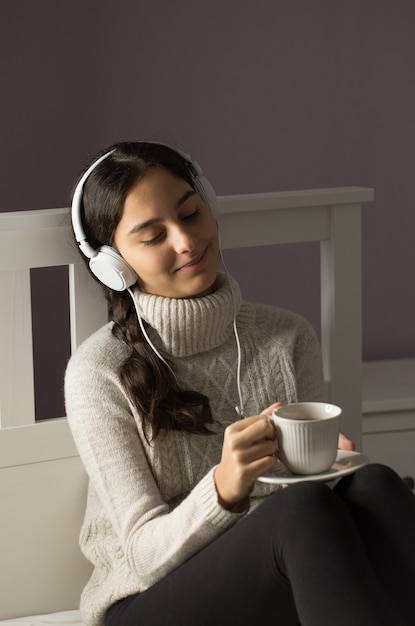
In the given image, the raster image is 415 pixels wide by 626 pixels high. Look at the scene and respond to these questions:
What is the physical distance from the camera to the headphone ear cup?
1.39 meters

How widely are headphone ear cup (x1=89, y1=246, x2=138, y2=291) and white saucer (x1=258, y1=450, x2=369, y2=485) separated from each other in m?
0.32

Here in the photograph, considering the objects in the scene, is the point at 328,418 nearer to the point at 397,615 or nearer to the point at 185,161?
the point at 397,615

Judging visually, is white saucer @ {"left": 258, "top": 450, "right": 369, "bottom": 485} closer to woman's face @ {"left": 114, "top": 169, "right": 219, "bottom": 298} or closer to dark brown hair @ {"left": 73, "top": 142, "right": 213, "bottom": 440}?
dark brown hair @ {"left": 73, "top": 142, "right": 213, "bottom": 440}

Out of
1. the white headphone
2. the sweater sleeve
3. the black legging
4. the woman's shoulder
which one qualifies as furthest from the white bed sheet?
the white headphone

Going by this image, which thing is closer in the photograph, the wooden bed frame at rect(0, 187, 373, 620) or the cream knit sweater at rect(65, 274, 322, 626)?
the cream knit sweater at rect(65, 274, 322, 626)

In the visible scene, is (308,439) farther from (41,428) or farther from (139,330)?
(41,428)

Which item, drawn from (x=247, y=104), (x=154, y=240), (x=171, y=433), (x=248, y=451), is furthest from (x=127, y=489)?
(x=247, y=104)

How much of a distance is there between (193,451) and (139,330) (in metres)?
0.18

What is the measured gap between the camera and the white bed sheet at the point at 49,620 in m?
1.50

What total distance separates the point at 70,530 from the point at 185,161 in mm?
571

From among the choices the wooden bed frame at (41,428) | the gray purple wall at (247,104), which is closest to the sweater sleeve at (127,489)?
the wooden bed frame at (41,428)

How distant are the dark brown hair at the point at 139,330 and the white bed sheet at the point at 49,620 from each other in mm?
332

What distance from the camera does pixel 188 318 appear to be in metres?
1.42

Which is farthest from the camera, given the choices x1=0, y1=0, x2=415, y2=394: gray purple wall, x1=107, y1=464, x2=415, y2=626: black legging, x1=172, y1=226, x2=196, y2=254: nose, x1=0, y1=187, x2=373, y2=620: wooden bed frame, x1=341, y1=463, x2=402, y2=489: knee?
x1=0, y1=0, x2=415, y2=394: gray purple wall
